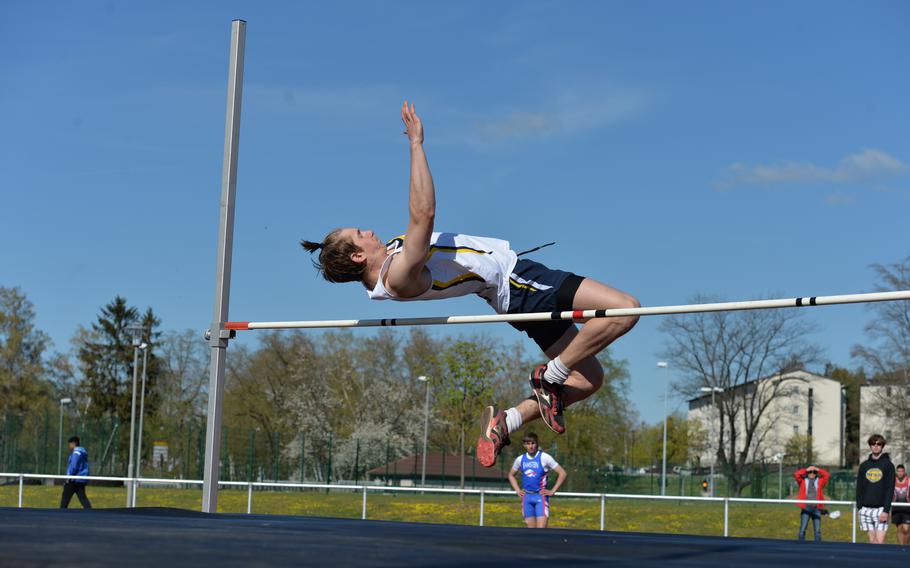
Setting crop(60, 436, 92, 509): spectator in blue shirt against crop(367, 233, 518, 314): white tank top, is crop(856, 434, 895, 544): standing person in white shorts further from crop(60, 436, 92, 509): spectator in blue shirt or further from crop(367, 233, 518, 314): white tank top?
crop(60, 436, 92, 509): spectator in blue shirt

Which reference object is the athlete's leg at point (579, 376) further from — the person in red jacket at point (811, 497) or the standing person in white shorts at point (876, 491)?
the person in red jacket at point (811, 497)

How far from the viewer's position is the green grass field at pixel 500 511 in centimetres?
1889

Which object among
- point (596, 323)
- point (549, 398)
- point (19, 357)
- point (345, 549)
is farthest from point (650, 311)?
point (19, 357)

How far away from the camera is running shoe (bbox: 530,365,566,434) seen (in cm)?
494

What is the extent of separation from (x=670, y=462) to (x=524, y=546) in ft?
203

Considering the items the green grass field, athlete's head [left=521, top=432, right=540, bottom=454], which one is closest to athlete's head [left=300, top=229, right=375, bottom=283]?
athlete's head [left=521, top=432, right=540, bottom=454]

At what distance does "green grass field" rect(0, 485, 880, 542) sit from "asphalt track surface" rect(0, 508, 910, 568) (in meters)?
14.5

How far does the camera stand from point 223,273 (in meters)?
5.80

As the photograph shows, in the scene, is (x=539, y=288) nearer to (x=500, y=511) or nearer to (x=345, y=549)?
(x=345, y=549)

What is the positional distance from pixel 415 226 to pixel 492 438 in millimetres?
1238

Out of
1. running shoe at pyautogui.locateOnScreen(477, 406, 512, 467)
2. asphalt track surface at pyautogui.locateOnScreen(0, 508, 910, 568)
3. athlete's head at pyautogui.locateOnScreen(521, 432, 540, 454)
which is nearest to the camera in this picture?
asphalt track surface at pyautogui.locateOnScreen(0, 508, 910, 568)

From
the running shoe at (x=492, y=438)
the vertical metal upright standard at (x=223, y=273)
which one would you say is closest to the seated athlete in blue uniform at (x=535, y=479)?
the vertical metal upright standard at (x=223, y=273)

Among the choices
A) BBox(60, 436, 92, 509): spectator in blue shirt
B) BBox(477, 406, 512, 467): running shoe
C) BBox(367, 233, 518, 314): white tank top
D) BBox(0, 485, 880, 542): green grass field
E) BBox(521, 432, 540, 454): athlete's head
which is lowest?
BBox(0, 485, 880, 542): green grass field

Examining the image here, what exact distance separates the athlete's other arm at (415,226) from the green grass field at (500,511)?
43.5 feet
